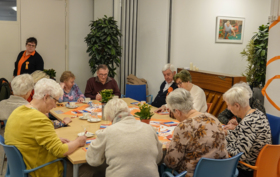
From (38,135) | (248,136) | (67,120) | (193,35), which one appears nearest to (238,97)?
(248,136)

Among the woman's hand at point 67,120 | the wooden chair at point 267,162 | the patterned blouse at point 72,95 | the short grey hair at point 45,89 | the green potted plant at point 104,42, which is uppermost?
the green potted plant at point 104,42

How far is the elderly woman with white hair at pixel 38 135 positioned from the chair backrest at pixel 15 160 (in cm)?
4

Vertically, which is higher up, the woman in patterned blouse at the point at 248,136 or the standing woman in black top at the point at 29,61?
the standing woman in black top at the point at 29,61

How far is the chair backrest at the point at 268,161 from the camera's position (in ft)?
8.46

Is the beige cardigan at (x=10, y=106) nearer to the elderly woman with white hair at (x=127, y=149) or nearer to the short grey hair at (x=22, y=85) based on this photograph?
the short grey hair at (x=22, y=85)

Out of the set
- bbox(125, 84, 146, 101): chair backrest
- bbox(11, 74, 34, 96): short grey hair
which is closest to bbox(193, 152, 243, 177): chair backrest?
bbox(11, 74, 34, 96): short grey hair

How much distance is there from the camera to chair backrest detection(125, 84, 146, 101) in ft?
19.6

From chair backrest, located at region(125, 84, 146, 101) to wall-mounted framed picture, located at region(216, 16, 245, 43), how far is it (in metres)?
2.26

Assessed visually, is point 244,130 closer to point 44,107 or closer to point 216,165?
point 216,165

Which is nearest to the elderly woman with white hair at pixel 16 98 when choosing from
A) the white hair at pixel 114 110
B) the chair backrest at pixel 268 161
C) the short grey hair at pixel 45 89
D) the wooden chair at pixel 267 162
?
the short grey hair at pixel 45 89

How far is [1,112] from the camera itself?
3.45 meters

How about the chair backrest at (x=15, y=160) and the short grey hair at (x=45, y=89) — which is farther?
the short grey hair at (x=45, y=89)

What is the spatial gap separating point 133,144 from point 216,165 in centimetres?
68

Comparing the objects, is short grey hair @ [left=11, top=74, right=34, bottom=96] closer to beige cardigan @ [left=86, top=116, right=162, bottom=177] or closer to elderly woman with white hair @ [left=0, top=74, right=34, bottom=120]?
elderly woman with white hair @ [left=0, top=74, right=34, bottom=120]
